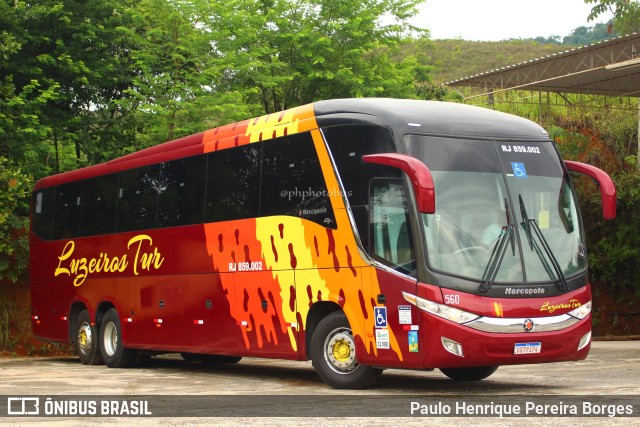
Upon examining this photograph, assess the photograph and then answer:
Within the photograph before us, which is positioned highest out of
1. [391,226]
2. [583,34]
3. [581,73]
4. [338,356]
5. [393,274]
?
[583,34]

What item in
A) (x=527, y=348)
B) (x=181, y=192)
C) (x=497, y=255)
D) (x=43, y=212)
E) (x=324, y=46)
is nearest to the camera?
(x=527, y=348)

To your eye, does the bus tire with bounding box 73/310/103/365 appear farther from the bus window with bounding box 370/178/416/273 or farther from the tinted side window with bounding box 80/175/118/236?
the bus window with bounding box 370/178/416/273

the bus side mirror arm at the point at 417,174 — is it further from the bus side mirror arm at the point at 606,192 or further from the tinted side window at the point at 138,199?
the tinted side window at the point at 138,199

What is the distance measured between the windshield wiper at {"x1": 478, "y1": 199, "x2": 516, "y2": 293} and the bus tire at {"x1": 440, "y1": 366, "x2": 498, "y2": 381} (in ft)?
8.86

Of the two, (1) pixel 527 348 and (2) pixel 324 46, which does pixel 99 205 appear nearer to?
(1) pixel 527 348

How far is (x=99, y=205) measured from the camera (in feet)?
67.1

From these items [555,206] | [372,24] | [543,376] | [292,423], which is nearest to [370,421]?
[292,423]

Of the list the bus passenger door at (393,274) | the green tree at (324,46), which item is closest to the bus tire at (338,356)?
the bus passenger door at (393,274)

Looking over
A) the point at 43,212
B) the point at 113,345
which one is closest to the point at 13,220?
the point at 43,212

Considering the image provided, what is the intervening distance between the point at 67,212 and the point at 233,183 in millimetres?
6980

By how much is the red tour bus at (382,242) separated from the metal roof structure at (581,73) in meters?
14.9

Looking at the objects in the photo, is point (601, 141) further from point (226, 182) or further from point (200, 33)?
point (226, 182)

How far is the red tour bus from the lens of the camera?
486 inches

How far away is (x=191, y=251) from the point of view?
56.2ft
